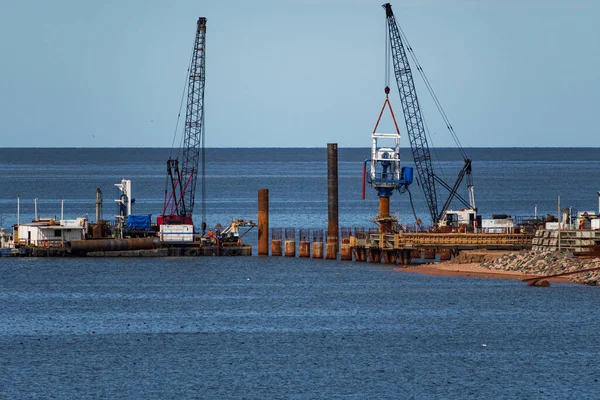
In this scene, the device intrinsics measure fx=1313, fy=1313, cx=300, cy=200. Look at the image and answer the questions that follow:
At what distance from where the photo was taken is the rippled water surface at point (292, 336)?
50406mm

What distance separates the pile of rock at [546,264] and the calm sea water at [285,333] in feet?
7.12

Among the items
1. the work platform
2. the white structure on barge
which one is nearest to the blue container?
the work platform

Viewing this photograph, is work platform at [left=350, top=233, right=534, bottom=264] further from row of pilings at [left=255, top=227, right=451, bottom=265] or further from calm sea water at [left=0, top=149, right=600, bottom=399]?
calm sea water at [left=0, top=149, right=600, bottom=399]

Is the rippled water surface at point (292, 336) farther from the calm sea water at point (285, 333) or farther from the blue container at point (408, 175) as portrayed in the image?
the blue container at point (408, 175)

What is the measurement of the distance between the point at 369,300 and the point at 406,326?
32.5 ft

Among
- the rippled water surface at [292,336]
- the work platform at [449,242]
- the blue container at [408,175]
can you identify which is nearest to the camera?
the rippled water surface at [292,336]

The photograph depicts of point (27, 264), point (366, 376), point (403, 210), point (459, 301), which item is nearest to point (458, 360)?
point (366, 376)

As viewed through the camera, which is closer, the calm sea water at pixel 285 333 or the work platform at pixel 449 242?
the calm sea water at pixel 285 333

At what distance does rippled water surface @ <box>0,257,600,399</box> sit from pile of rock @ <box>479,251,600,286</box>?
7.68ft

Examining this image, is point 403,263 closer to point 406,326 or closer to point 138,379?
point 406,326

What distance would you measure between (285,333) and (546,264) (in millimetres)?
26965

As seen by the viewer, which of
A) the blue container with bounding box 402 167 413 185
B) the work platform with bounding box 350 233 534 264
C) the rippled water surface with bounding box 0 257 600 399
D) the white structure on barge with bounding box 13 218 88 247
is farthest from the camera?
the blue container with bounding box 402 167 413 185

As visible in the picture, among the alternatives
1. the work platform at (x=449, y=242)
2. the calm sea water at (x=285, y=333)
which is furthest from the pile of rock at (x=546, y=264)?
the work platform at (x=449, y=242)

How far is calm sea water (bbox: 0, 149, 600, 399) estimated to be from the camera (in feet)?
166
